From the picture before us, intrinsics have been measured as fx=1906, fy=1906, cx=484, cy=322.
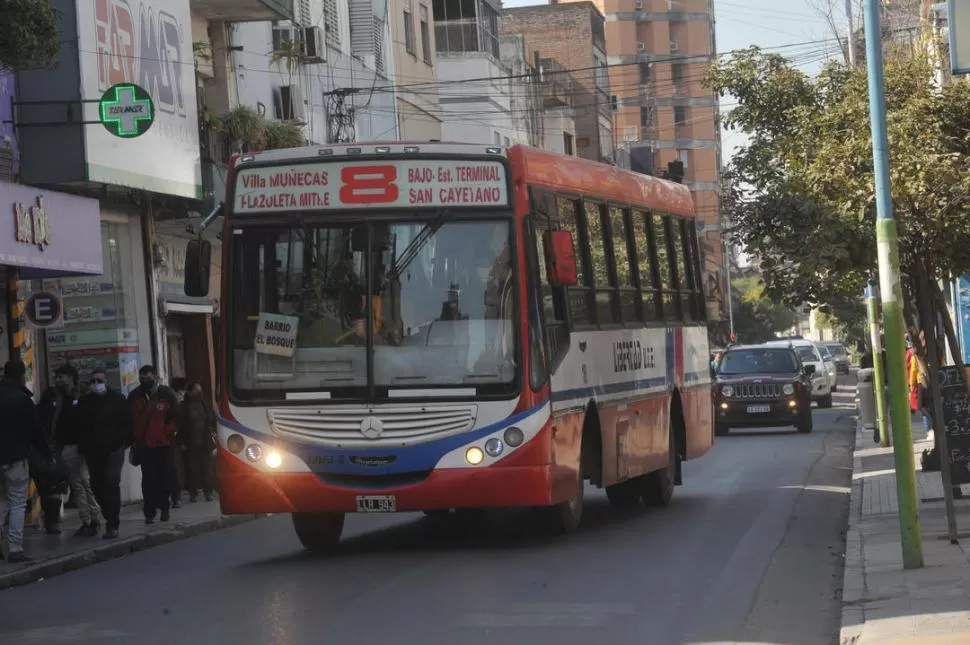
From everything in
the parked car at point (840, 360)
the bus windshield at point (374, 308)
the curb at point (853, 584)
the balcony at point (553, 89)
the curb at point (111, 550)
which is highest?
the balcony at point (553, 89)

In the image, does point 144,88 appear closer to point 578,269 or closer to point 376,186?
point 578,269

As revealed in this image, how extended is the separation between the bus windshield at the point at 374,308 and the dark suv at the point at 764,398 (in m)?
24.1

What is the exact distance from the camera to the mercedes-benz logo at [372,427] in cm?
1472

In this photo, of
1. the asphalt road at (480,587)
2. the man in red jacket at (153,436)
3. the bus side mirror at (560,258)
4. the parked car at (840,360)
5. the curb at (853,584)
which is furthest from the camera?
the parked car at (840,360)

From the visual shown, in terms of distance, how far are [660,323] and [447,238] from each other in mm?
4894

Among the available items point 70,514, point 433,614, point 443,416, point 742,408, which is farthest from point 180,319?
point 433,614

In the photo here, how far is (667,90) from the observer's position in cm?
11700

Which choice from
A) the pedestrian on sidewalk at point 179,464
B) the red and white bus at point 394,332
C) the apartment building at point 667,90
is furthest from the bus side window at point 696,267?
the apartment building at point 667,90

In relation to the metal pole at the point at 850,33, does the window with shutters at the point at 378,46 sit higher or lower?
higher

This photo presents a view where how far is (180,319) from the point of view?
3155cm

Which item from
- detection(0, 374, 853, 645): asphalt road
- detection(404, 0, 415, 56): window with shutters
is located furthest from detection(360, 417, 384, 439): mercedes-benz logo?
detection(404, 0, 415, 56): window with shutters

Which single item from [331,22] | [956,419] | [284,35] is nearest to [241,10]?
[284,35]

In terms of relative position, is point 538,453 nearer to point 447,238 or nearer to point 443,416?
point 443,416

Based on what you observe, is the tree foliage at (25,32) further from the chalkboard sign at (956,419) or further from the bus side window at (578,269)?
the chalkboard sign at (956,419)
